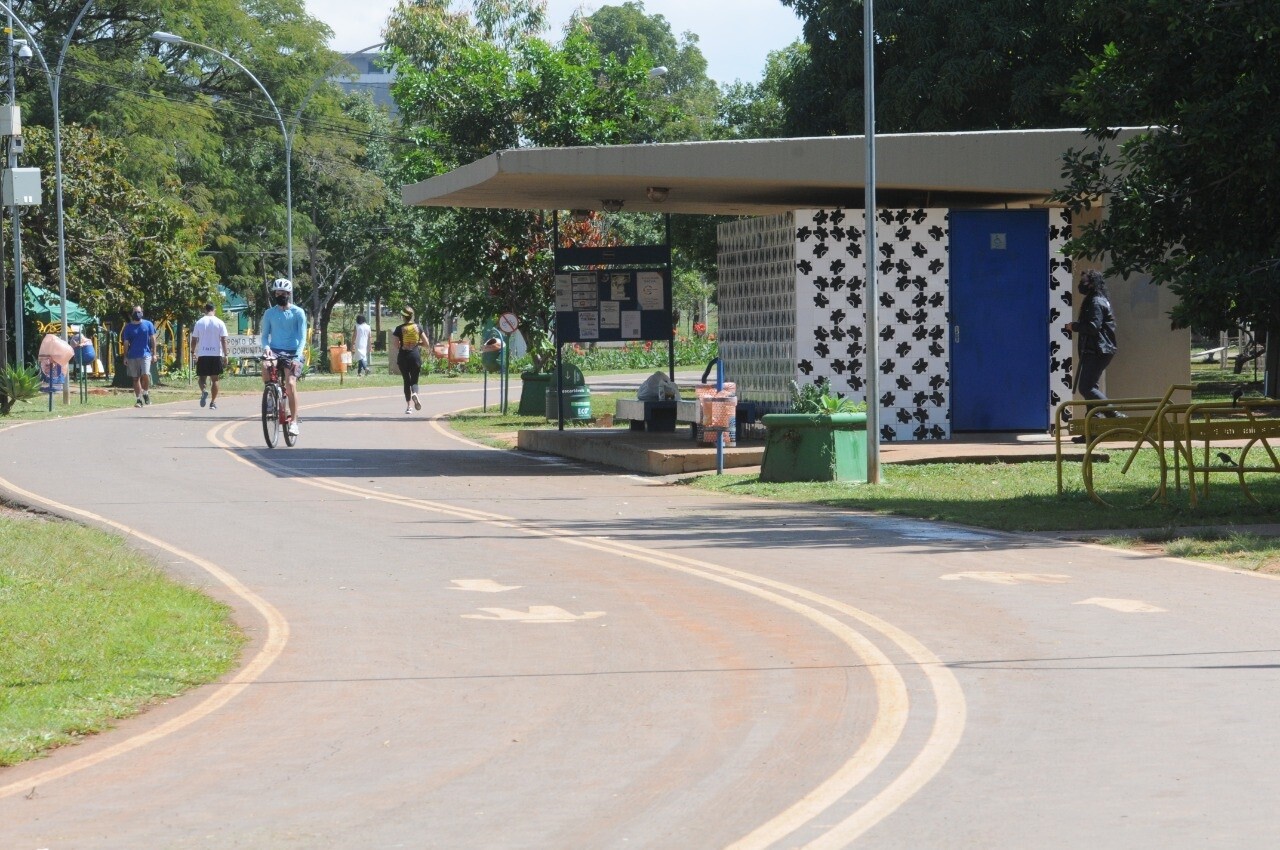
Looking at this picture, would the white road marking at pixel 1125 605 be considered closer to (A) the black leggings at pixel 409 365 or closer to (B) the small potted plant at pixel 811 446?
(B) the small potted plant at pixel 811 446

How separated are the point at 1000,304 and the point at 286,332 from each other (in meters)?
8.69

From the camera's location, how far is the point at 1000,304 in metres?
21.7

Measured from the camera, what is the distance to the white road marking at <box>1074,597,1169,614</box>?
990 cm

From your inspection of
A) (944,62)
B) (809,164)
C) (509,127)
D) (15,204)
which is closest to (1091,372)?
(809,164)

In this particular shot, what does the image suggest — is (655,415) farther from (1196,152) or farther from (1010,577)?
(1010,577)

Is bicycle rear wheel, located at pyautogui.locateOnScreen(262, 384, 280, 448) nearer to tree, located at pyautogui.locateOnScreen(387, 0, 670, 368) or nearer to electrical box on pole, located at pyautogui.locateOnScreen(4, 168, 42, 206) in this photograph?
tree, located at pyautogui.locateOnScreen(387, 0, 670, 368)

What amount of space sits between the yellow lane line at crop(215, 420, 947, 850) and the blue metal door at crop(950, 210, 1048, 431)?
9712 millimetres

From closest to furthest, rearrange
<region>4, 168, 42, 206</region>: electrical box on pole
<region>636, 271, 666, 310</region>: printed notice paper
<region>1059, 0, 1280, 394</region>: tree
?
1. <region>1059, 0, 1280, 394</region>: tree
2. <region>636, 271, 666, 310</region>: printed notice paper
3. <region>4, 168, 42, 206</region>: electrical box on pole

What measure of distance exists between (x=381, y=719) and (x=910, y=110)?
93.9 ft

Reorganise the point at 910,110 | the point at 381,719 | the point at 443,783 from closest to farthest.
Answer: the point at 443,783 < the point at 381,719 < the point at 910,110

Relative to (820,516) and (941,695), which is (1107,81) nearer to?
(820,516)

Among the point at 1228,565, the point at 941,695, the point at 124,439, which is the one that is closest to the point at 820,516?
the point at 1228,565

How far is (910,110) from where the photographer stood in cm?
3441

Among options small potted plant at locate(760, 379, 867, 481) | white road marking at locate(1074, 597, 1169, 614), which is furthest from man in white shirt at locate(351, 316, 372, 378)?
white road marking at locate(1074, 597, 1169, 614)
